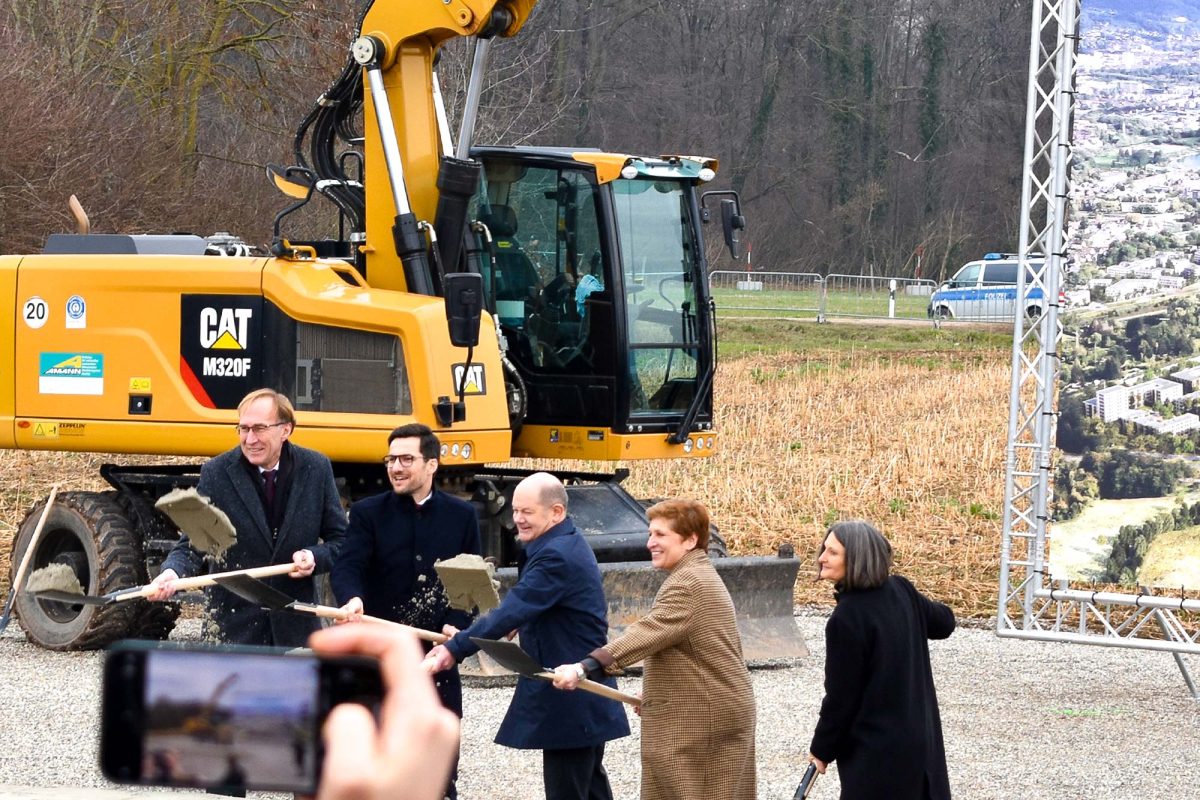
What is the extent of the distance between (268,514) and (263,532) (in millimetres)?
76

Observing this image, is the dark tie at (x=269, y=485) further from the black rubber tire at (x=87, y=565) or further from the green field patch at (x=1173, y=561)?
the green field patch at (x=1173, y=561)

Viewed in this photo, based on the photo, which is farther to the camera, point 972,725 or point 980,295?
point 980,295

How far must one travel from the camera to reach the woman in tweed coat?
5.70 metres

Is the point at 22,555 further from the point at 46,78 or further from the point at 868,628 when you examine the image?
the point at 46,78

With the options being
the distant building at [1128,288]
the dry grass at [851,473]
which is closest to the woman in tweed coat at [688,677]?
the distant building at [1128,288]

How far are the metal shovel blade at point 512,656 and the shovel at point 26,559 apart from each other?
18.3ft

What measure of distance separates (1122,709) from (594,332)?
3.83m

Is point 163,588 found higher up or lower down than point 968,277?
lower down

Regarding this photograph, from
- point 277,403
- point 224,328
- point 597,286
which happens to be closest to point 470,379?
point 597,286

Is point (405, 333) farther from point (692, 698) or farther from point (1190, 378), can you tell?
point (692, 698)

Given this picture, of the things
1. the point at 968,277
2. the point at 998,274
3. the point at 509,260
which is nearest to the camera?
the point at 509,260

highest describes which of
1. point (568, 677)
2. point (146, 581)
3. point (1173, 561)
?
point (568, 677)

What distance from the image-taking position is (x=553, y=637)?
6047 millimetres

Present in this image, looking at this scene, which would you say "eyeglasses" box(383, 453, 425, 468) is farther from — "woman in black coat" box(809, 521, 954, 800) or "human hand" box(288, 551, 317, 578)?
"woman in black coat" box(809, 521, 954, 800)
